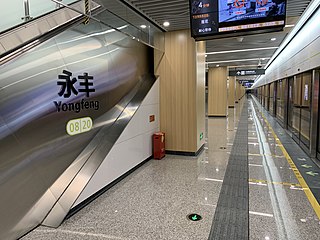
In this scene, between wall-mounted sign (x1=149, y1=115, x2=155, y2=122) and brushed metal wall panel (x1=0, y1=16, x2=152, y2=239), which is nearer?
brushed metal wall panel (x1=0, y1=16, x2=152, y2=239)

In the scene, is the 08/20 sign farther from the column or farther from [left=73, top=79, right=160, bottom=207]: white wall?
the column

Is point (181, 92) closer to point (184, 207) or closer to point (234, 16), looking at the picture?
point (234, 16)

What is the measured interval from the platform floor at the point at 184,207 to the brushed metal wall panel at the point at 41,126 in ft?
1.25

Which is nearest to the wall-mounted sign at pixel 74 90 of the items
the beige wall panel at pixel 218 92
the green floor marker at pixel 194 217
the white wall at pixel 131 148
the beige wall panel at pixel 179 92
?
the white wall at pixel 131 148

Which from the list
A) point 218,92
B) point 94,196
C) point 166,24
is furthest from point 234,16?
point 218,92

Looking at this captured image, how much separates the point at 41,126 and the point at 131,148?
2067 mm

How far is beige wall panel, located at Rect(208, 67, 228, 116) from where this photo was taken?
1377cm

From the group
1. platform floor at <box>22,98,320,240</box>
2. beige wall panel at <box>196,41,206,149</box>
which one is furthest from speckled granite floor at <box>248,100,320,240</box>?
beige wall panel at <box>196,41,206,149</box>

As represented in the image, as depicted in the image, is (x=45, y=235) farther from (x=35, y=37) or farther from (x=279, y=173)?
(x=279, y=173)

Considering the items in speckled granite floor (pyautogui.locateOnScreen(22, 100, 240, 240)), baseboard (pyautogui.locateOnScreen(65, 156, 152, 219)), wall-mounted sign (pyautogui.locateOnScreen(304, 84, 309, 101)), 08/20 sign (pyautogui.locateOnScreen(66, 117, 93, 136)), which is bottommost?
speckled granite floor (pyautogui.locateOnScreen(22, 100, 240, 240))

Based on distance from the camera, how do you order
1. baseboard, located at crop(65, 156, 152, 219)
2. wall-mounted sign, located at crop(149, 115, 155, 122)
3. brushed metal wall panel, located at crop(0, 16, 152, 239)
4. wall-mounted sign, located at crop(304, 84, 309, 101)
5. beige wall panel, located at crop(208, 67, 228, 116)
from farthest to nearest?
beige wall panel, located at crop(208, 67, 228, 116), wall-mounted sign, located at crop(304, 84, 309, 101), wall-mounted sign, located at crop(149, 115, 155, 122), baseboard, located at crop(65, 156, 152, 219), brushed metal wall panel, located at crop(0, 16, 152, 239)

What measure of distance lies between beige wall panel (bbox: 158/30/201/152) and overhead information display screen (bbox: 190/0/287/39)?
1.79 m

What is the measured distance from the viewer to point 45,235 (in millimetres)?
2650

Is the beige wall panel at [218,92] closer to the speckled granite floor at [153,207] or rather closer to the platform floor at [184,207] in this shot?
the platform floor at [184,207]
